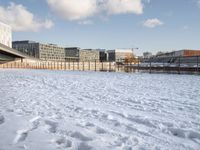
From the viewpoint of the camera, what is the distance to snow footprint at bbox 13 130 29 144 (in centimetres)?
433

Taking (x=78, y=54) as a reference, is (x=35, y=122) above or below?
below

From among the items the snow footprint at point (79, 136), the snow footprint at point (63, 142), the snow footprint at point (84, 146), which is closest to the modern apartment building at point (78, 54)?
the snow footprint at point (79, 136)

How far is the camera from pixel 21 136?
15.1 feet

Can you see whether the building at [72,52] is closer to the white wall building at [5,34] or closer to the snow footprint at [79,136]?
the white wall building at [5,34]

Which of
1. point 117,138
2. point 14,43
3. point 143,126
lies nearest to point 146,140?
point 117,138

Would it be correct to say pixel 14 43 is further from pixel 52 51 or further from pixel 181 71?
pixel 181 71

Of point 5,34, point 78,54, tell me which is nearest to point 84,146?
point 5,34

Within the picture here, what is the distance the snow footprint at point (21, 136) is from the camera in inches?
171

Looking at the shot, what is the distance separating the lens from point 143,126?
5.30m

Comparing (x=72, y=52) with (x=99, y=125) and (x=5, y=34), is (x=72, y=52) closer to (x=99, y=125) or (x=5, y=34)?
A: (x=5, y=34)

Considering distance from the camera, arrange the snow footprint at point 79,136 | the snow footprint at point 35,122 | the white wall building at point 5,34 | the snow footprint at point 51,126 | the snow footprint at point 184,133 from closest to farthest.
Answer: the snow footprint at point 79,136 < the snow footprint at point 184,133 < the snow footprint at point 51,126 < the snow footprint at point 35,122 < the white wall building at point 5,34

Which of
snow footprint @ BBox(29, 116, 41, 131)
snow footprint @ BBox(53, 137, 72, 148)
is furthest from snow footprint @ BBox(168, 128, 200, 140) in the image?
snow footprint @ BBox(29, 116, 41, 131)

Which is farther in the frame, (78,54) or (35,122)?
(78,54)

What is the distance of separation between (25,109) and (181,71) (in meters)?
23.7
